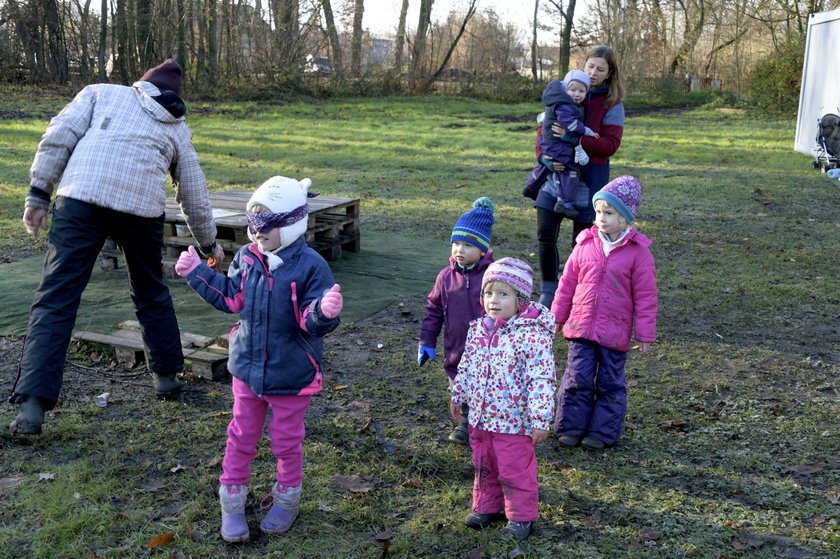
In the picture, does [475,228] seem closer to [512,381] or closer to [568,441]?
[512,381]

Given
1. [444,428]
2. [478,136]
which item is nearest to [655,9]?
[478,136]

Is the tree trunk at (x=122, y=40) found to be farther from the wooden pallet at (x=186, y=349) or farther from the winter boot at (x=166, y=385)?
the winter boot at (x=166, y=385)

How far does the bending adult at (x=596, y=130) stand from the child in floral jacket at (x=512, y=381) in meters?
2.84

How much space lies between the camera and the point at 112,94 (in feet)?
15.0

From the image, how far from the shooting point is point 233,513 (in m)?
3.50

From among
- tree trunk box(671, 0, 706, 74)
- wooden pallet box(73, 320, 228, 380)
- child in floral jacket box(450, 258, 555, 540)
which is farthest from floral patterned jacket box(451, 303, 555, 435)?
tree trunk box(671, 0, 706, 74)

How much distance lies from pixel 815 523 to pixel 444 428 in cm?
199

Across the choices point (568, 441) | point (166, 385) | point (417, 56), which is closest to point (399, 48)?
point (417, 56)

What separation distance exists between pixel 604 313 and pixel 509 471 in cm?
126

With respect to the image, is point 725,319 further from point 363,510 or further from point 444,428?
point 363,510

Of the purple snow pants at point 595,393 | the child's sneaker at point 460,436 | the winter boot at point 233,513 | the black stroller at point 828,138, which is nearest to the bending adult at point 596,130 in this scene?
the purple snow pants at point 595,393

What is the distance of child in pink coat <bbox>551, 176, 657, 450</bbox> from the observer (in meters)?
4.36

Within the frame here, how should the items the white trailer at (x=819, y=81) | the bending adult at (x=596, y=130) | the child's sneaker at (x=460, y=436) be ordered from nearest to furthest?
the child's sneaker at (x=460, y=436) → the bending adult at (x=596, y=130) → the white trailer at (x=819, y=81)

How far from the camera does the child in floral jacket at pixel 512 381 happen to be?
11.3 ft
